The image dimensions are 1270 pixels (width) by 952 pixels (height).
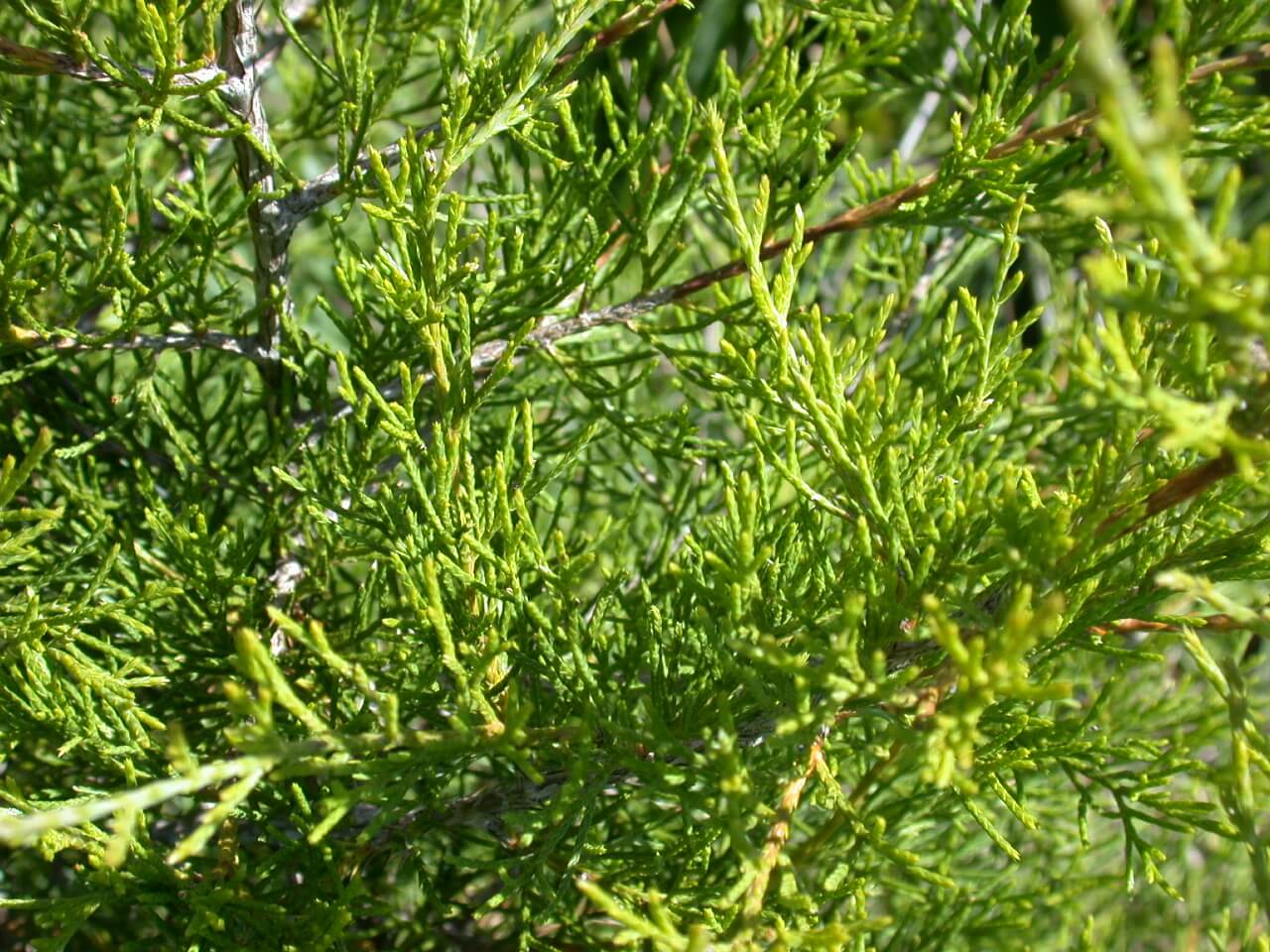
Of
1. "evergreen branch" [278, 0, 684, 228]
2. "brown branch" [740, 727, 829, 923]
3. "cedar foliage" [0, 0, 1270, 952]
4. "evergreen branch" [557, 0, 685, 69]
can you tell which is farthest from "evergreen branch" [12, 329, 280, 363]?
"brown branch" [740, 727, 829, 923]

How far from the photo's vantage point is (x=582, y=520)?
4.62ft

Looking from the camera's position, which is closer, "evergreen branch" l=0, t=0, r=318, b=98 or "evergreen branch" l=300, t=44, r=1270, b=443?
"evergreen branch" l=0, t=0, r=318, b=98

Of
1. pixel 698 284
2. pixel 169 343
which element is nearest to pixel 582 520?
pixel 698 284

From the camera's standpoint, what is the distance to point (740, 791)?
2.26 ft

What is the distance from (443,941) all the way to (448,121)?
0.84 metres

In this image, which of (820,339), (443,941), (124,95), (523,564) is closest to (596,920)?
(443,941)

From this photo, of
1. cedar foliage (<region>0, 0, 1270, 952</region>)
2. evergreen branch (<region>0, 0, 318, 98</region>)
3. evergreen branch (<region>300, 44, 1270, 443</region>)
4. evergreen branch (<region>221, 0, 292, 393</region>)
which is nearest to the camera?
cedar foliage (<region>0, 0, 1270, 952</region>)

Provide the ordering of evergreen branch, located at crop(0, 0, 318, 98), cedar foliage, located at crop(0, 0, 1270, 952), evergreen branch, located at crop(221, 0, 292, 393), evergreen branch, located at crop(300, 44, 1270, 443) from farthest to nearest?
evergreen branch, located at crop(300, 44, 1270, 443) → evergreen branch, located at crop(221, 0, 292, 393) → evergreen branch, located at crop(0, 0, 318, 98) → cedar foliage, located at crop(0, 0, 1270, 952)

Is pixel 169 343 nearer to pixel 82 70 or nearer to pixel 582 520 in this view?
pixel 82 70

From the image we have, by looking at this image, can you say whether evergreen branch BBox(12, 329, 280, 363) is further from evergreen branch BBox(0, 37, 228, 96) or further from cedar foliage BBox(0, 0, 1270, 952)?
evergreen branch BBox(0, 37, 228, 96)

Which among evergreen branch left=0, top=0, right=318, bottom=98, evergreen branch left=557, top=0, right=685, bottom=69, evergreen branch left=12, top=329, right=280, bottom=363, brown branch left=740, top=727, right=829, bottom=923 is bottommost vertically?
brown branch left=740, top=727, right=829, bottom=923

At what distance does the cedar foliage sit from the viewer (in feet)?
2.31

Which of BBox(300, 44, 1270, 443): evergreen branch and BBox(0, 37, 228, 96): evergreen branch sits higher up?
BBox(0, 37, 228, 96): evergreen branch

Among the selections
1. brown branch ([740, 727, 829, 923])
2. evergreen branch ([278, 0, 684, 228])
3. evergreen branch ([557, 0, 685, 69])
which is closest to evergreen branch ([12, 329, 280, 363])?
evergreen branch ([278, 0, 684, 228])
